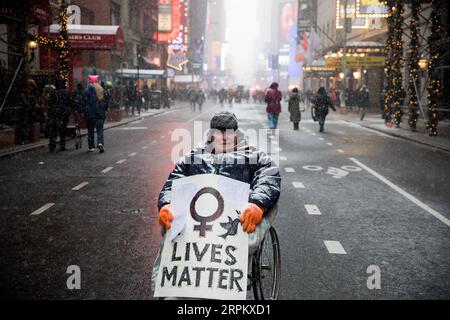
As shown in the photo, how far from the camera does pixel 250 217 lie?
3.57 meters

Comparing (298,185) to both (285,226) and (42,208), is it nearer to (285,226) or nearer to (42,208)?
(285,226)

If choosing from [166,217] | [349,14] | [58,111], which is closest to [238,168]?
[166,217]

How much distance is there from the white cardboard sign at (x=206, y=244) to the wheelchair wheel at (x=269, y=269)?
71 cm

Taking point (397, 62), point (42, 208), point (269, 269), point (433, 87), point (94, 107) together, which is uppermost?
point (397, 62)

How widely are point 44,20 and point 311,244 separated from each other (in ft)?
50.3

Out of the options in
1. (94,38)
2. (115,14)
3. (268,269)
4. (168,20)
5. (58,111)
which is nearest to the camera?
(268,269)

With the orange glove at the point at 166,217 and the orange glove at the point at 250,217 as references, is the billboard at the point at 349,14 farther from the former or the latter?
the orange glove at the point at 166,217

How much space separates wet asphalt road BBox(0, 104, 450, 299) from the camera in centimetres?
534

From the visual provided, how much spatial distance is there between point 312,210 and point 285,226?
1.25m

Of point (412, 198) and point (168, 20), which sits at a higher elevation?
point (168, 20)

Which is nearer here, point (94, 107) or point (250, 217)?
point (250, 217)

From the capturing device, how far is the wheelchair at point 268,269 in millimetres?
4172
